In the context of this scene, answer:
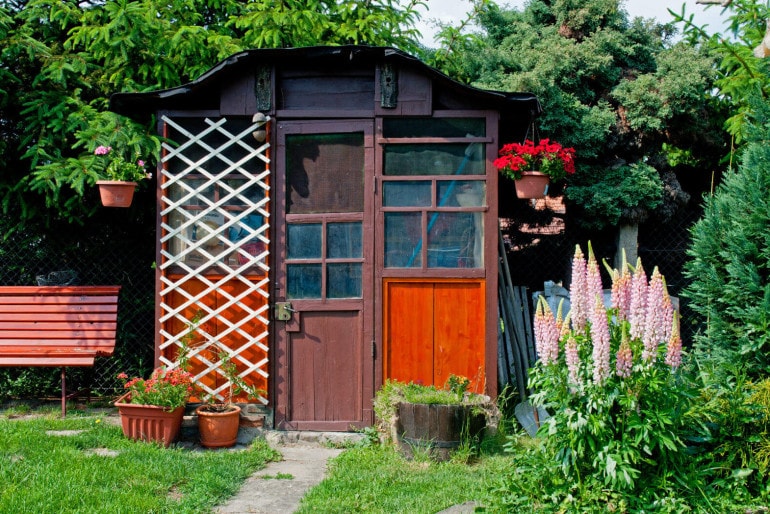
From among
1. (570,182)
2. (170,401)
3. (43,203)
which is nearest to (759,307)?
(570,182)

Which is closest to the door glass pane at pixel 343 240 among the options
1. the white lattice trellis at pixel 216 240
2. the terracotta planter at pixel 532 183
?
the white lattice trellis at pixel 216 240

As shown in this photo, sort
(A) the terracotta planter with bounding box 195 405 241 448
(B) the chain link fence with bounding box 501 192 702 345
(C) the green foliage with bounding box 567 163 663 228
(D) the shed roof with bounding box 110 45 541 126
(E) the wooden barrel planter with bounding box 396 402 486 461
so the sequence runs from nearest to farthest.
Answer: (E) the wooden barrel planter with bounding box 396 402 486 461 < (A) the terracotta planter with bounding box 195 405 241 448 < (D) the shed roof with bounding box 110 45 541 126 < (C) the green foliage with bounding box 567 163 663 228 < (B) the chain link fence with bounding box 501 192 702 345

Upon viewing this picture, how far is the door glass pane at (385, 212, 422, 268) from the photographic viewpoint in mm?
6625

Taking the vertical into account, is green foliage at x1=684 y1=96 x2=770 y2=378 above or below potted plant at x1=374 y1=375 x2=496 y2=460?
above

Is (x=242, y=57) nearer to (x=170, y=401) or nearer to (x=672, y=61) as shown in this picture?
(x=170, y=401)

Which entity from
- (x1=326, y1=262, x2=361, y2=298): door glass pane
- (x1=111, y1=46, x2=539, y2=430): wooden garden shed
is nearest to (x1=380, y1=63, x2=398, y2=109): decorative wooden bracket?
(x1=111, y1=46, x2=539, y2=430): wooden garden shed

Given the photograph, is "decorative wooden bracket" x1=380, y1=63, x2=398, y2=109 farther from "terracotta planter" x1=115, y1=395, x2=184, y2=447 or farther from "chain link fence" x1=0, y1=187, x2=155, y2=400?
"terracotta planter" x1=115, y1=395, x2=184, y2=447

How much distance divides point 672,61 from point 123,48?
5.90 meters

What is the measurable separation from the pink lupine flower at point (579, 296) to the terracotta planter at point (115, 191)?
4313mm

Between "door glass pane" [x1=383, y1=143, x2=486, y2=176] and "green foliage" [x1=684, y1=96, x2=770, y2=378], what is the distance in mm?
1983

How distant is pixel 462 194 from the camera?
261 inches

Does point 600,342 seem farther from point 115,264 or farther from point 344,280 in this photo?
point 115,264

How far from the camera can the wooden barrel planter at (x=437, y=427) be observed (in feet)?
18.7

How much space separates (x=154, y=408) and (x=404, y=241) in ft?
8.44
